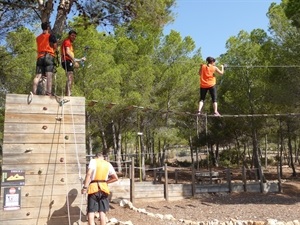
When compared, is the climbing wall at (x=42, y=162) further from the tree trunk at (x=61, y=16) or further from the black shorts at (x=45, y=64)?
the tree trunk at (x=61, y=16)

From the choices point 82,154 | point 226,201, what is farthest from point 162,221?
point 226,201

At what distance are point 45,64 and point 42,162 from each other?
1435mm

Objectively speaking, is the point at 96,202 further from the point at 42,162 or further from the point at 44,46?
the point at 44,46

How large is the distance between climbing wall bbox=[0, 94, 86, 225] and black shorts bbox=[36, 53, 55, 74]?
1.61 feet

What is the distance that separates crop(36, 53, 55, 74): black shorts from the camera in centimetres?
541

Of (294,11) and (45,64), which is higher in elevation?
(294,11)

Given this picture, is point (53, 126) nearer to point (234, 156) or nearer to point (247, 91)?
point (247, 91)

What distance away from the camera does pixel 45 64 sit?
17.8 feet

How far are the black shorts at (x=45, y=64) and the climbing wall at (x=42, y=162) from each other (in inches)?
19.4

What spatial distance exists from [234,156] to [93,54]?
62.4ft

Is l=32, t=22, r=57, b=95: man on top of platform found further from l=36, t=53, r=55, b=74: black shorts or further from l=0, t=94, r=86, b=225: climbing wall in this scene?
l=0, t=94, r=86, b=225: climbing wall

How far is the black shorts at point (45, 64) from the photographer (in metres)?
5.41

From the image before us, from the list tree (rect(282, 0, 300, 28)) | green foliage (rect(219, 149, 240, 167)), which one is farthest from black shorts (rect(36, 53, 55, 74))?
green foliage (rect(219, 149, 240, 167))

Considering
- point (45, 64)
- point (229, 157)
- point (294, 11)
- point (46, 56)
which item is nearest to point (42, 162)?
point (45, 64)
